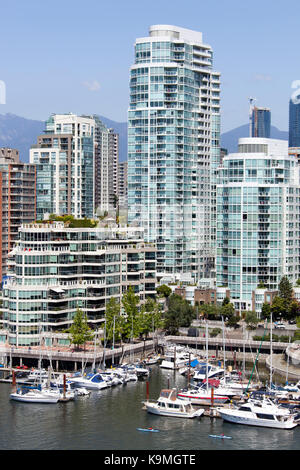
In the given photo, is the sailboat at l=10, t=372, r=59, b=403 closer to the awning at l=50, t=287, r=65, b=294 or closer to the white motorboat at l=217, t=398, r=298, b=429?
the white motorboat at l=217, t=398, r=298, b=429

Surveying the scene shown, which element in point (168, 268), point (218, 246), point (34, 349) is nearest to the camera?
point (34, 349)

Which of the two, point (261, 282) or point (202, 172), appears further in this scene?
point (202, 172)

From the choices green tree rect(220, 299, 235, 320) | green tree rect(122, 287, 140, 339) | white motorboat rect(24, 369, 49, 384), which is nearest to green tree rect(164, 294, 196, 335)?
green tree rect(220, 299, 235, 320)

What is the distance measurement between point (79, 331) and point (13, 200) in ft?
228

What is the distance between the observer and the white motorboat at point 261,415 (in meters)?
97.1

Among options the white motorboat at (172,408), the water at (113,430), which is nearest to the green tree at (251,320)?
the water at (113,430)

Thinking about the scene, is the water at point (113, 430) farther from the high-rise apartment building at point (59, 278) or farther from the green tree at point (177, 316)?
the green tree at point (177, 316)

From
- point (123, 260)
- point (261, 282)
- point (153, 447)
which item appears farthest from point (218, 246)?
point (153, 447)

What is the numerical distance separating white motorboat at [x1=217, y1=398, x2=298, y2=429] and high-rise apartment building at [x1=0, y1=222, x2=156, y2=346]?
36685 millimetres

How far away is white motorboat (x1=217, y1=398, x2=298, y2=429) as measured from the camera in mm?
97062

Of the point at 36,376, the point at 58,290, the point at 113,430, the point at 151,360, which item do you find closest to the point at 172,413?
the point at 113,430

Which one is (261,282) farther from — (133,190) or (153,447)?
(153,447)

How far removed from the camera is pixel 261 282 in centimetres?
15750
